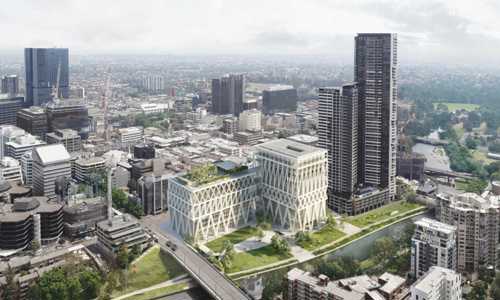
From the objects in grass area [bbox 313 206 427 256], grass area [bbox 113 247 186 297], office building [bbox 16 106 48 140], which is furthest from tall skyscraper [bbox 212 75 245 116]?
grass area [bbox 113 247 186 297]

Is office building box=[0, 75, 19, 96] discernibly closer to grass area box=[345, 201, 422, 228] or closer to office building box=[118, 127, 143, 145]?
office building box=[118, 127, 143, 145]

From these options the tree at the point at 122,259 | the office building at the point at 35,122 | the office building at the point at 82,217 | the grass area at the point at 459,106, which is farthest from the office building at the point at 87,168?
the grass area at the point at 459,106

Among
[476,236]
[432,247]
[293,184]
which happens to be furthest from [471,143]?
[432,247]

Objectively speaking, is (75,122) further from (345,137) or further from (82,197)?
(345,137)

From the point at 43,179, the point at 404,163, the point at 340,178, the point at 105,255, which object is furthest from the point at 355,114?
the point at 43,179

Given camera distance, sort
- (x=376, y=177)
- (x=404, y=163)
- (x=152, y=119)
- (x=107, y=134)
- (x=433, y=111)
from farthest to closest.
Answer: (x=433, y=111) → (x=152, y=119) → (x=107, y=134) → (x=404, y=163) → (x=376, y=177)
